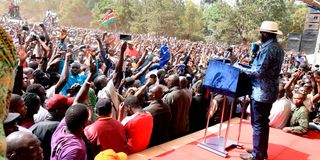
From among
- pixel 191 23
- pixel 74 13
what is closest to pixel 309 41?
pixel 191 23

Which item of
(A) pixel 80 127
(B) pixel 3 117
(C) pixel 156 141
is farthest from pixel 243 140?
(B) pixel 3 117

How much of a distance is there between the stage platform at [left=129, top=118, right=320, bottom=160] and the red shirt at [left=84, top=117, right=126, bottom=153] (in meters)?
0.53

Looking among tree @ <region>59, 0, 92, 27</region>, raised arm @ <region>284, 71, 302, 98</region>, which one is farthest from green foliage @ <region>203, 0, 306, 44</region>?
raised arm @ <region>284, 71, 302, 98</region>

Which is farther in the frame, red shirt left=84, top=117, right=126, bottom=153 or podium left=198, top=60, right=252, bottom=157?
podium left=198, top=60, right=252, bottom=157

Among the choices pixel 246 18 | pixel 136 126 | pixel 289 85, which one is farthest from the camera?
pixel 246 18

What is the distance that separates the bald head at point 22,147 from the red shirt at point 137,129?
5.62 feet

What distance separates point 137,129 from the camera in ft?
12.0

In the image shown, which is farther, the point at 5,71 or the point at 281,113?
the point at 281,113

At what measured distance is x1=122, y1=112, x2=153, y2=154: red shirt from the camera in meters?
3.65

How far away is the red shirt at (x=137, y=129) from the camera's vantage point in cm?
365

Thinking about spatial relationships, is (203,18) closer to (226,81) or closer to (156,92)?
(156,92)

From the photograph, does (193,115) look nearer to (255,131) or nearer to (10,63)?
(255,131)

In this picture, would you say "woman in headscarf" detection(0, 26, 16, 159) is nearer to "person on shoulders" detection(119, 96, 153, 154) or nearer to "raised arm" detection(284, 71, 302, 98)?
"person on shoulders" detection(119, 96, 153, 154)

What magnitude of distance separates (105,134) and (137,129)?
61cm
